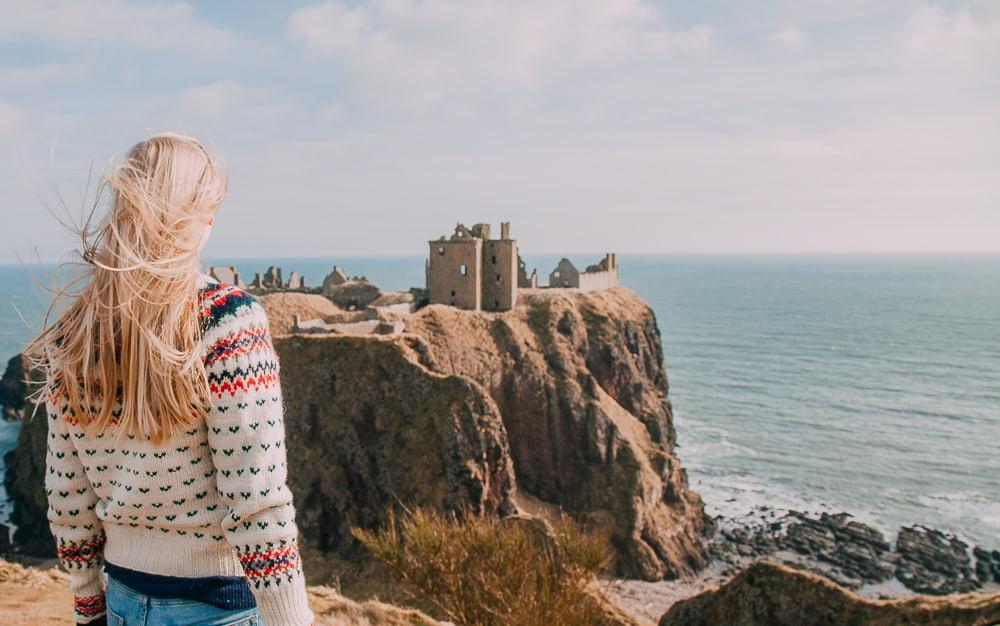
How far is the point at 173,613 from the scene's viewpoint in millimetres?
4066

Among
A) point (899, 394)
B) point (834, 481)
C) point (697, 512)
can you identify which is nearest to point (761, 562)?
point (697, 512)

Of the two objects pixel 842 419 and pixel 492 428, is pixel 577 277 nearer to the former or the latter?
pixel 492 428

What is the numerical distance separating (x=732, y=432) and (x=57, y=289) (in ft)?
272

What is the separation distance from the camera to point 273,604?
387 cm

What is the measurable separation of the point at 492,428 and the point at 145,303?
3480cm

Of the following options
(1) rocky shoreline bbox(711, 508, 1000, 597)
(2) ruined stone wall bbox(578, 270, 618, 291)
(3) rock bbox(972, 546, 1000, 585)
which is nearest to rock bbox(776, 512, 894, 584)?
(1) rocky shoreline bbox(711, 508, 1000, 597)

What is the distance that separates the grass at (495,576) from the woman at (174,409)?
45.8ft

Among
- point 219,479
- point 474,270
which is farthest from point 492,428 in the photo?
point 219,479

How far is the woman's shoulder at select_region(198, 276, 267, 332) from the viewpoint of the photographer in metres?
3.81

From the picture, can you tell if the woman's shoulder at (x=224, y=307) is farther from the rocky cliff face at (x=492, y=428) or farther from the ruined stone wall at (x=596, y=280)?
the ruined stone wall at (x=596, y=280)

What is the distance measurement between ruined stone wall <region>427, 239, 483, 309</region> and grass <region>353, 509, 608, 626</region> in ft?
99.4

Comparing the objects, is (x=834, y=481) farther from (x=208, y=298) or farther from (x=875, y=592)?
(x=208, y=298)

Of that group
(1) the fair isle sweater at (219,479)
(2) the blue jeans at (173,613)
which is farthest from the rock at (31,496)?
(1) the fair isle sweater at (219,479)

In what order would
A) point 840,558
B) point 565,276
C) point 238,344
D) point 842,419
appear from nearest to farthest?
point 238,344, point 840,558, point 565,276, point 842,419
